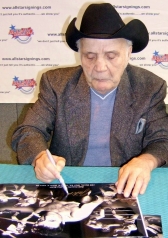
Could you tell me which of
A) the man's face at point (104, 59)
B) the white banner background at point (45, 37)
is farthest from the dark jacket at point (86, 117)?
the white banner background at point (45, 37)

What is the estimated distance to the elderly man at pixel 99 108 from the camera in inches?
47.6

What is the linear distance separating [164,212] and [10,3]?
75.4 inches

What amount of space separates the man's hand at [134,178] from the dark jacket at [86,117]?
9.1 inches

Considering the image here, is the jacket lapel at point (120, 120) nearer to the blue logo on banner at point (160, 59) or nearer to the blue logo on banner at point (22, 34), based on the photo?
the blue logo on banner at point (160, 59)

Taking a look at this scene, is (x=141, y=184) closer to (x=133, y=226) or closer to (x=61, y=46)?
(x=133, y=226)

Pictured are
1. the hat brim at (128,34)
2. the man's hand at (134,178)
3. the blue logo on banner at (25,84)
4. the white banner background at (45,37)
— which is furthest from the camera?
the blue logo on banner at (25,84)

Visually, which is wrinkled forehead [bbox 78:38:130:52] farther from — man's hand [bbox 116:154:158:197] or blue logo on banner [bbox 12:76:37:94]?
blue logo on banner [bbox 12:76:37:94]

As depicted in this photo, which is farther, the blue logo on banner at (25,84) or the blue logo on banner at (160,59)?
the blue logo on banner at (25,84)

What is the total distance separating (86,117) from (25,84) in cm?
126

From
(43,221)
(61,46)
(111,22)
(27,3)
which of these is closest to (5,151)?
(61,46)

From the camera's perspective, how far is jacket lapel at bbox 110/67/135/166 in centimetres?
136

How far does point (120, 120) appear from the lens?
53.7 inches

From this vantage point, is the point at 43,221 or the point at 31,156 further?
the point at 31,156

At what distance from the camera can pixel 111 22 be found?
1.20 metres
